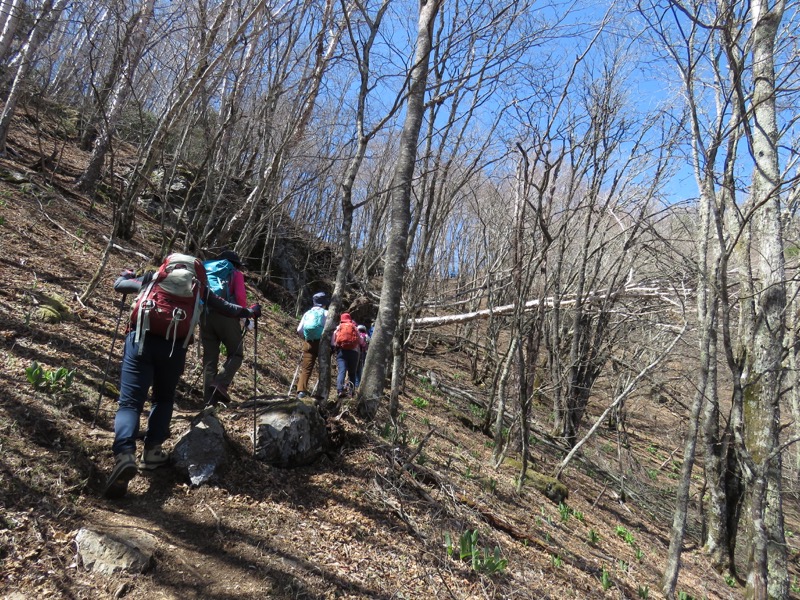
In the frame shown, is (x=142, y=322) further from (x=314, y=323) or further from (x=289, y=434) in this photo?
(x=314, y=323)

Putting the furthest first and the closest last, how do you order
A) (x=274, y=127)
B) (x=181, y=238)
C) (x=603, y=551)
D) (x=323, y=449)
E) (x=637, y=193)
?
(x=181, y=238), (x=274, y=127), (x=637, y=193), (x=603, y=551), (x=323, y=449)

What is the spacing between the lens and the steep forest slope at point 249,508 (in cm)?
272

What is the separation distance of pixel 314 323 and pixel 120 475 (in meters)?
3.66

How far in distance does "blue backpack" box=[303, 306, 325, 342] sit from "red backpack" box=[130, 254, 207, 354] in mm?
2986

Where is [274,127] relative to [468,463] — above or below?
above

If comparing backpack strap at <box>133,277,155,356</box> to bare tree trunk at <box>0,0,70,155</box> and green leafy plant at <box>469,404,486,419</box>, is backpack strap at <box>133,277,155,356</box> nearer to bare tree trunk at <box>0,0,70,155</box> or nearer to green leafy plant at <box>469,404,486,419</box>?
bare tree trunk at <box>0,0,70,155</box>

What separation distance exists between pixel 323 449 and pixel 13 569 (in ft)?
7.39

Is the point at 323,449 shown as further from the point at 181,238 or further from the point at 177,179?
the point at 177,179

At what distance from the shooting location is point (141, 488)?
3.30 metres

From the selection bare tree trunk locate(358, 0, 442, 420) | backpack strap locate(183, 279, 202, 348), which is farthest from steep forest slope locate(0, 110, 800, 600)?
backpack strap locate(183, 279, 202, 348)

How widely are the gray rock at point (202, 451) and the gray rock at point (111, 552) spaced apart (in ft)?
2.55

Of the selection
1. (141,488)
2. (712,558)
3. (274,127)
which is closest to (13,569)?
(141,488)

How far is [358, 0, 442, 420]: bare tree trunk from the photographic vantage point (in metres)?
4.94

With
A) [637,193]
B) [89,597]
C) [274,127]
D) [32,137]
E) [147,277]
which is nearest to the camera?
[89,597]
